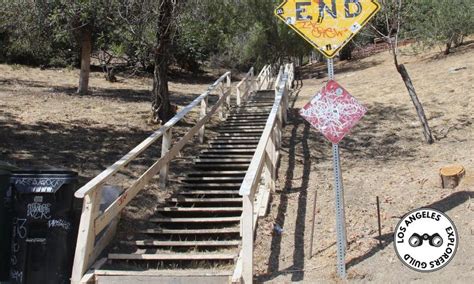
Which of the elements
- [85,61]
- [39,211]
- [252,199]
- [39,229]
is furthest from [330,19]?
[85,61]

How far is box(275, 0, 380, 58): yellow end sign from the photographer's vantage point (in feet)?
19.6

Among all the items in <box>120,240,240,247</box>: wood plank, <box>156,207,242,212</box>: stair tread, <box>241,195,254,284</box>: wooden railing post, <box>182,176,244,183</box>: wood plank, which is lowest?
<box>120,240,240,247</box>: wood plank

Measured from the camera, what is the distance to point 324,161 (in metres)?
10.3

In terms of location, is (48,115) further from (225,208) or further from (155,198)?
(225,208)

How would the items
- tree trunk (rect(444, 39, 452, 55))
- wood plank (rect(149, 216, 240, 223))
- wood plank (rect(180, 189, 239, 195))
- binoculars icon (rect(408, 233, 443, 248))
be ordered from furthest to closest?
tree trunk (rect(444, 39, 452, 55)), wood plank (rect(180, 189, 239, 195)), wood plank (rect(149, 216, 240, 223)), binoculars icon (rect(408, 233, 443, 248))

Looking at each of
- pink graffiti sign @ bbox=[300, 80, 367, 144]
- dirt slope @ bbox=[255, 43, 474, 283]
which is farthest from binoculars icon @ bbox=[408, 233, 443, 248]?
pink graffiti sign @ bbox=[300, 80, 367, 144]

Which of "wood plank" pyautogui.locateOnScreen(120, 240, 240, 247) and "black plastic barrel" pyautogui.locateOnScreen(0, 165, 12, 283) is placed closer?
"black plastic barrel" pyautogui.locateOnScreen(0, 165, 12, 283)

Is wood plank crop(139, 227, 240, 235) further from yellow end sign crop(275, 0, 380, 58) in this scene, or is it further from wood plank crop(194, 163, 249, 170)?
wood plank crop(194, 163, 249, 170)

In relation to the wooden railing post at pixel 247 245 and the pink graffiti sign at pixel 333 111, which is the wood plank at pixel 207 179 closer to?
the pink graffiti sign at pixel 333 111

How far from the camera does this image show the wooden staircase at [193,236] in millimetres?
5676

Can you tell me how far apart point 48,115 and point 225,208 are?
5.95m

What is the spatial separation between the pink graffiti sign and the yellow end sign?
40 cm

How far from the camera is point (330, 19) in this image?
6035 mm

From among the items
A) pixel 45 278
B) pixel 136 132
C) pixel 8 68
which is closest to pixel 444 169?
pixel 45 278
